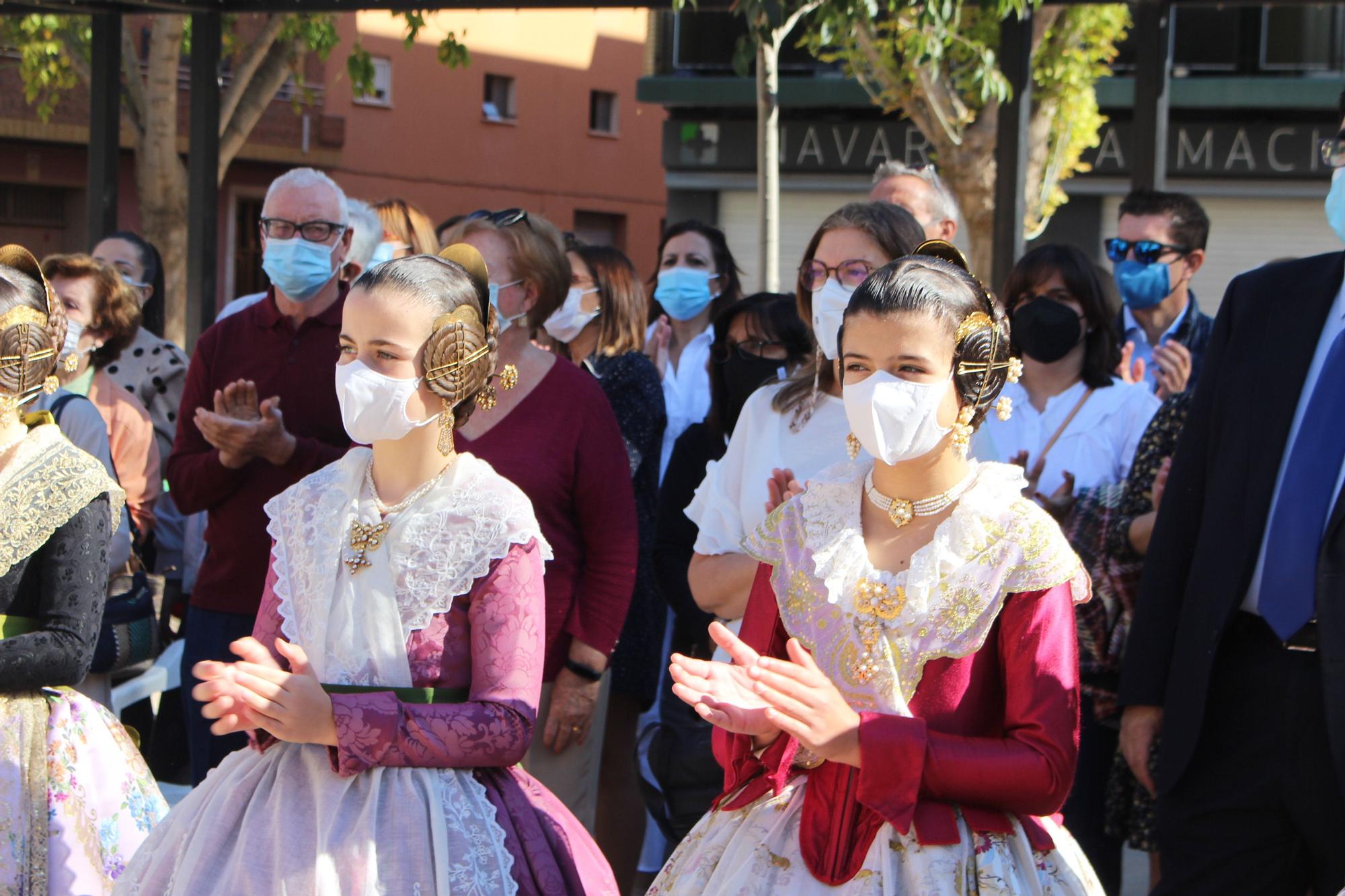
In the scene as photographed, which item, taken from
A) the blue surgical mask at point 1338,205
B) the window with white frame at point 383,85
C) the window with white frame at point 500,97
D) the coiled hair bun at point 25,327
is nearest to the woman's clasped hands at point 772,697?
the blue surgical mask at point 1338,205

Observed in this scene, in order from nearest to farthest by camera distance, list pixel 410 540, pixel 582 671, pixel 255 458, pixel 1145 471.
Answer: pixel 410 540, pixel 582 671, pixel 1145 471, pixel 255 458

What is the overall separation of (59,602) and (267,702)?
104 centimetres

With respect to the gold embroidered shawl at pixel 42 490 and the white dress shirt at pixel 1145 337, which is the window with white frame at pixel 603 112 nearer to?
the white dress shirt at pixel 1145 337

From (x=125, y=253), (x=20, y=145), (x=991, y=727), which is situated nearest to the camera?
(x=991, y=727)

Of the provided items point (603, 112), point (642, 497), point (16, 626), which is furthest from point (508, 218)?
point (603, 112)

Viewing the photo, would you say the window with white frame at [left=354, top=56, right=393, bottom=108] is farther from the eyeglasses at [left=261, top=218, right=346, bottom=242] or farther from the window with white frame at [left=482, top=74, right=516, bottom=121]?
the eyeglasses at [left=261, top=218, right=346, bottom=242]

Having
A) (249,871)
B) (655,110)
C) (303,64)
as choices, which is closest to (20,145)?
(303,64)

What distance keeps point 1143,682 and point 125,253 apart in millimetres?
5172

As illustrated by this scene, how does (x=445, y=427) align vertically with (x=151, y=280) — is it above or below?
below

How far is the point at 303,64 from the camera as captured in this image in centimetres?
2522

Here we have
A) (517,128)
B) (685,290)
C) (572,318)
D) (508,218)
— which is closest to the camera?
(508,218)

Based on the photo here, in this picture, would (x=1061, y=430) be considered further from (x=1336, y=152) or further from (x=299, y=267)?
(x=299, y=267)

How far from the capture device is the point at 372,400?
285cm

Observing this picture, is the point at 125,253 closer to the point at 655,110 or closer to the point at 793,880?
the point at 793,880
